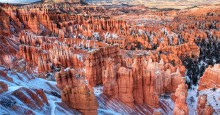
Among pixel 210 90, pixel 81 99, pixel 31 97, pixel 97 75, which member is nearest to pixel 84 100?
pixel 81 99

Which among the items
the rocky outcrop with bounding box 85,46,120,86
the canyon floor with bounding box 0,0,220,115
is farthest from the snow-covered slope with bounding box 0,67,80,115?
the rocky outcrop with bounding box 85,46,120,86

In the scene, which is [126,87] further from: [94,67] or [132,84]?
[94,67]

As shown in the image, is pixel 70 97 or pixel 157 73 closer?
pixel 70 97

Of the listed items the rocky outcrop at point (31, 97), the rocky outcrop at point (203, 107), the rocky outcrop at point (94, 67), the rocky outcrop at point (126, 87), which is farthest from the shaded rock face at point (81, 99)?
the rocky outcrop at point (203, 107)

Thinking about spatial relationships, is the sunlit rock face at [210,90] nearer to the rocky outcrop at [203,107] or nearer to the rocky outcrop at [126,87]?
the rocky outcrop at [203,107]

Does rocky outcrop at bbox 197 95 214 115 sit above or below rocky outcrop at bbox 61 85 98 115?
below

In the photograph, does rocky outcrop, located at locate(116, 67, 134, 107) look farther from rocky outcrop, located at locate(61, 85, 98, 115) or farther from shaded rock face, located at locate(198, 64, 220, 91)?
shaded rock face, located at locate(198, 64, 220, 91)

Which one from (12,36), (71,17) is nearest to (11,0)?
(71,17)

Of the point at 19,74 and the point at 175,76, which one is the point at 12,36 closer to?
the point at 19,74
